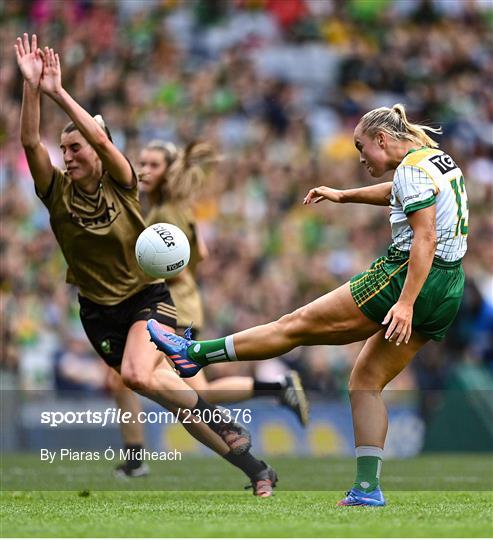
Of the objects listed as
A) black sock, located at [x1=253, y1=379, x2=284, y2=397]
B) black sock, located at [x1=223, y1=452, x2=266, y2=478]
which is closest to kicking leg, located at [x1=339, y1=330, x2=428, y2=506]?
black sock, located at [x1=223, y1=452, x2=266, y2=478]

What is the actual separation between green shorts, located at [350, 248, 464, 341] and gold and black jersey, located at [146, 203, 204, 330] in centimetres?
353

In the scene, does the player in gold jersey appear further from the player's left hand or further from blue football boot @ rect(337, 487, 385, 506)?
the player's left hand

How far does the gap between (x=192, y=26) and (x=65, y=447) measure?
358 inches

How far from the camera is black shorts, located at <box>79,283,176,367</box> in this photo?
8266mm

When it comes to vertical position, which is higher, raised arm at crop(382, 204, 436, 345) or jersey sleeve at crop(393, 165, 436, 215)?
jersey sleeve at crop(393, 165, 436, 215)

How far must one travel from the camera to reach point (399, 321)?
6.28 meters

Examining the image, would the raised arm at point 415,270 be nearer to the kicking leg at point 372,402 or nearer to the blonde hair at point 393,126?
the kicking leg at point 372,402

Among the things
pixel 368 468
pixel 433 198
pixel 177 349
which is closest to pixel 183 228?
pixel 177 349

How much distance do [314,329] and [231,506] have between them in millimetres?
1072

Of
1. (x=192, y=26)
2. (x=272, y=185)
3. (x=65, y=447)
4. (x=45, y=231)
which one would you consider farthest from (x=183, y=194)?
(x=192, y=26)

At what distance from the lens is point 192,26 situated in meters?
20.9

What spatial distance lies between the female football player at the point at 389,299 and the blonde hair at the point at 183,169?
130 inches

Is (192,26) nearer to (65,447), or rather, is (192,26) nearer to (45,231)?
(45,231)

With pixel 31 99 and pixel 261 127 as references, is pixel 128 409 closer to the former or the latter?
pixel 31 99
